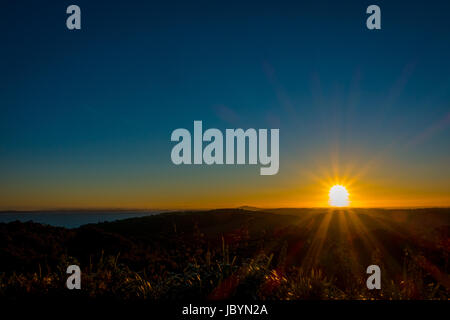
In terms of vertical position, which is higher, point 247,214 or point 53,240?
point 247,214

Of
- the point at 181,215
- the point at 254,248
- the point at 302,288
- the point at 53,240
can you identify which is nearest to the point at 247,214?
the point at 254,248

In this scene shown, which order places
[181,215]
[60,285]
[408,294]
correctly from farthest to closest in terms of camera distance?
[181,215] → [60,285] → [408,294]

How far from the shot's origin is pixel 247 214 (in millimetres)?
13266

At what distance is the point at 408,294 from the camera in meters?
5.17

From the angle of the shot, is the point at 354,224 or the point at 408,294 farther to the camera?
the point at 354,224

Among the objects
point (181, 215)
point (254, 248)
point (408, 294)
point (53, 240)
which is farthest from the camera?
point (181, 215)
